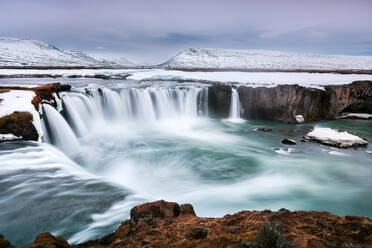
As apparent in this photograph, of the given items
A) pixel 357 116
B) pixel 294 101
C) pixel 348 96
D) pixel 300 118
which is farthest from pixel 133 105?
pixel 357 116

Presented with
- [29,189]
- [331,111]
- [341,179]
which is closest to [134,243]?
[29,189]

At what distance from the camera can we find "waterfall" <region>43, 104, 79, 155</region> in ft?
34.4

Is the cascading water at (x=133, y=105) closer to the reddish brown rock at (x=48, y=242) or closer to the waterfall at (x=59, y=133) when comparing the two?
the waterfall at (x=59, y=133)

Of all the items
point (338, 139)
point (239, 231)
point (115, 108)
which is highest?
point (115, 108)

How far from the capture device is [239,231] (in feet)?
10.3

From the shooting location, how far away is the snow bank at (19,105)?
26.9 feet

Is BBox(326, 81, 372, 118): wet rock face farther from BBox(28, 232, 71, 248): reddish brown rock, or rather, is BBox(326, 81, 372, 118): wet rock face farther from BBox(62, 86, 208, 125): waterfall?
BBox(28, 232, 71, 248): reddish brown rock

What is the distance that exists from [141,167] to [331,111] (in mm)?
19057

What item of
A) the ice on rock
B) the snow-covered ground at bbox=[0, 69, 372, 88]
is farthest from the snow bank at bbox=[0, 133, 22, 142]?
the ice on rock

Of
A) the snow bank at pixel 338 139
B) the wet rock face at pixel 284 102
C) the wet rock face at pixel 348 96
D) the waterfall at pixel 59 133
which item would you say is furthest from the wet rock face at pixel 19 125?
the wet rock face at pixel 348 96

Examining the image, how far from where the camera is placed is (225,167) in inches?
399

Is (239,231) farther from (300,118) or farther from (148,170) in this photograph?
(300,118)

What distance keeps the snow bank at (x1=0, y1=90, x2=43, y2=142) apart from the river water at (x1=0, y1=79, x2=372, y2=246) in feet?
3.33

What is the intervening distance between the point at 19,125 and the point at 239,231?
8.20m
